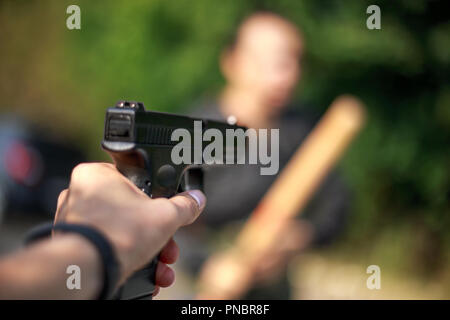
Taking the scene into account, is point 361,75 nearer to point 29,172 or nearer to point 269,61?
point 269,61

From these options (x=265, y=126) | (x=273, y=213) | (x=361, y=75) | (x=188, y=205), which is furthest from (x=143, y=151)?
(x=361, y=75)

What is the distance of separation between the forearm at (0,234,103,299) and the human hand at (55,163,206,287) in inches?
3.1

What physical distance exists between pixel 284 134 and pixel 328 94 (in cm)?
233

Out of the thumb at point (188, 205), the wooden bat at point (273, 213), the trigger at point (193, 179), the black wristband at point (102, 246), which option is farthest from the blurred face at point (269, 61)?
the black wristband at point (102, 246)

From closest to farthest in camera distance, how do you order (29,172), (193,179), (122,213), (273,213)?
1. (122,213)
2. (193,179)
3. (273,213)
4. (29,172)

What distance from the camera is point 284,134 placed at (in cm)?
392

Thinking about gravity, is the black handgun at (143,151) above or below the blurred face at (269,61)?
below

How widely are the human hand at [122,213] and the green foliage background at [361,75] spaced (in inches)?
144

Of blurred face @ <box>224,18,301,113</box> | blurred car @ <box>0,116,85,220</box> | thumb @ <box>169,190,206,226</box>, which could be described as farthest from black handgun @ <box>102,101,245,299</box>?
blurred car @ <box>0,116,85,220</box>

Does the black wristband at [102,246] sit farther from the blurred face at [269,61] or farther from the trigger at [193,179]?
the blurred face at [269,61]

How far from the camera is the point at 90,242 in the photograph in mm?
1138

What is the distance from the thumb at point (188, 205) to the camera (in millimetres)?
1440

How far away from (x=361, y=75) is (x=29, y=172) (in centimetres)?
493
